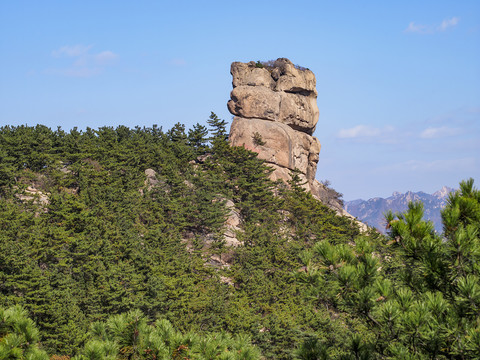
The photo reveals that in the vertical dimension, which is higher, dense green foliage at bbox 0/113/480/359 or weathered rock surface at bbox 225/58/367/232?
weathered rock surface at bbox 225/58/367/232

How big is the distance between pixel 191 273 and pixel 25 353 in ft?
73.8

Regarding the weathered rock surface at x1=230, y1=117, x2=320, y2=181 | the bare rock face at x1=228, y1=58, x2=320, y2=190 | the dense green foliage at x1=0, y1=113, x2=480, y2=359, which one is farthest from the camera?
the bare rock face at x1=228, y1=58, x2=320, y2=190

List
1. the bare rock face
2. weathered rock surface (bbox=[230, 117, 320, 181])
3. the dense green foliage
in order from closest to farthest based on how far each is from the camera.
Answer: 1. the dense green foliage
2. weathered rock surface (bbox=[230, 117, 320, 181])
3. the bare rock face

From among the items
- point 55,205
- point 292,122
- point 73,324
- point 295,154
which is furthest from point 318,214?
point 73,324

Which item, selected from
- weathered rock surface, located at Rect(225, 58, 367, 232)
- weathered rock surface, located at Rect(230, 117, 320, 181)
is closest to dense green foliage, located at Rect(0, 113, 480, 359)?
weathered rock surface, located at Rect(230, 117, 320, 181)

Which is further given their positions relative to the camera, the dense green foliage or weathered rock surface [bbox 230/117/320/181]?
weathered rock surface [bbox 230/117/320/181]

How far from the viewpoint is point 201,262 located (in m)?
31.7

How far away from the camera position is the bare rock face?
51219mm

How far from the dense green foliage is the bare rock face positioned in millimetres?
3458

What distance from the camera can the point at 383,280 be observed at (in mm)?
5957

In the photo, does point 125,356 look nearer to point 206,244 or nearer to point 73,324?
point 73,324

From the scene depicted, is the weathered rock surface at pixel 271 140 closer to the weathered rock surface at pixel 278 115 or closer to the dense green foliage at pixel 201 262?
the weathered rock surface at pixel 278 115

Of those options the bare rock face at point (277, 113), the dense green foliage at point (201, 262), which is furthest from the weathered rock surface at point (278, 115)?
the dense green foliage at point (201, 262)

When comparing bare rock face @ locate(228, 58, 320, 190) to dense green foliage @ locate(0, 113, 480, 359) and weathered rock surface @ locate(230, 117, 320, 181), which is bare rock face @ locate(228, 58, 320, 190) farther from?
dense green foliage @ locate(0, 113, 480, 359)
